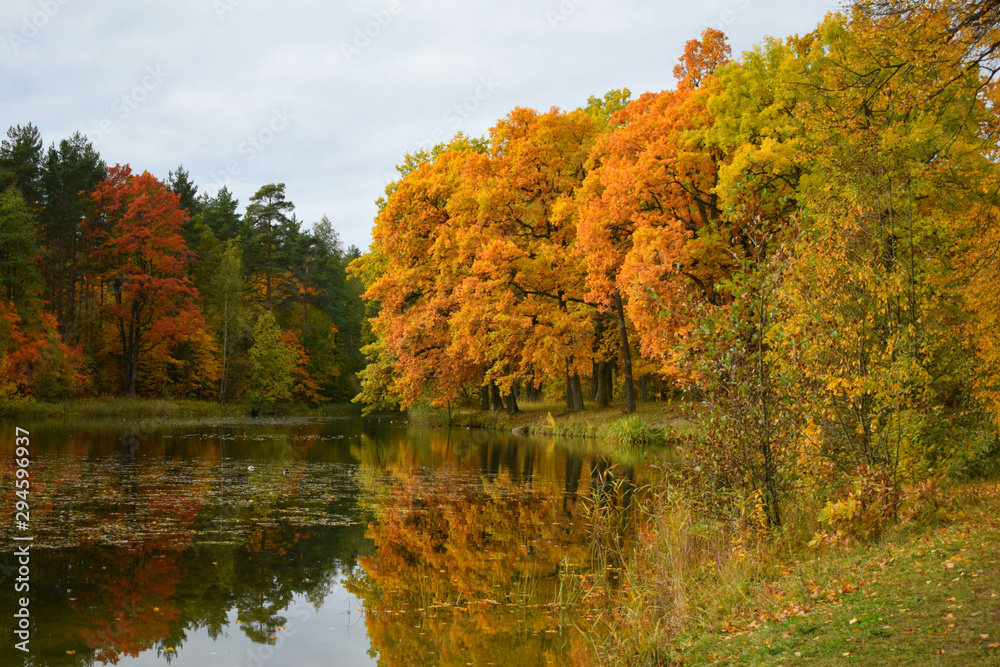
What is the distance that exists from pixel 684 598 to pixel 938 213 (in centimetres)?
1255

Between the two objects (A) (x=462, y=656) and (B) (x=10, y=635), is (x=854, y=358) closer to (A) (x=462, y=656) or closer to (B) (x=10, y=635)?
(A) (x=462, y=656)

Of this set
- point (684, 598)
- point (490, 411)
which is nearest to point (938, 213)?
point (684, 598)

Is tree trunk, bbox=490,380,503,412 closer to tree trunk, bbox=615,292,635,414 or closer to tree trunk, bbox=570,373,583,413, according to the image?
tree trunk, bbox=570,373,583,413

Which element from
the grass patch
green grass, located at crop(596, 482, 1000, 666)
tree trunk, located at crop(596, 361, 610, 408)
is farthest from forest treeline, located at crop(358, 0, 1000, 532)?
the grass patch

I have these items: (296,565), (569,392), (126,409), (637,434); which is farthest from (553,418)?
(296,565)

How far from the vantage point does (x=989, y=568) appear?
21.9ft

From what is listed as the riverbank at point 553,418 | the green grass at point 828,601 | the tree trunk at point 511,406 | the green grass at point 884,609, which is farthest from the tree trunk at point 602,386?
the green grass at point 884,609

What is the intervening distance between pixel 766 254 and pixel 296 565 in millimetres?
7551

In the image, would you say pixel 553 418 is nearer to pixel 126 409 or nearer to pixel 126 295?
pixel 126 409

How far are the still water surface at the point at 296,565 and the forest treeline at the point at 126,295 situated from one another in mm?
21726

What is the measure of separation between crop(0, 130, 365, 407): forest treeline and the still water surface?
21.7 m

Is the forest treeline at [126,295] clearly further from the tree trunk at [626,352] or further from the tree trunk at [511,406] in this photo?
the tree trunk at [626,352]

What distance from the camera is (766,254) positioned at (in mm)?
10734

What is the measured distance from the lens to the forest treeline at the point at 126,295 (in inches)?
1426
